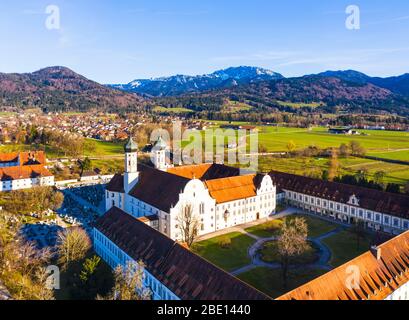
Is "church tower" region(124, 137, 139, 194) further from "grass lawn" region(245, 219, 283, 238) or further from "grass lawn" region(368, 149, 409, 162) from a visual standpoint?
"grass lawn" region(368, 149, 409, 162)

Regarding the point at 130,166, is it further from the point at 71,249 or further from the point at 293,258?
the point at 293,258

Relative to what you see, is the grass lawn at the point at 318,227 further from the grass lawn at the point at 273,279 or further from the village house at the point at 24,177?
the village house at the point at 24,177

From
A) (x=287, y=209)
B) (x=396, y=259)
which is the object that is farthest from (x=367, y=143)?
(x=396, y=259)

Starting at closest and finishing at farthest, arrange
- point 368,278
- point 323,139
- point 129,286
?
1. point 129,286
2. point 368,278
3. point 323,139

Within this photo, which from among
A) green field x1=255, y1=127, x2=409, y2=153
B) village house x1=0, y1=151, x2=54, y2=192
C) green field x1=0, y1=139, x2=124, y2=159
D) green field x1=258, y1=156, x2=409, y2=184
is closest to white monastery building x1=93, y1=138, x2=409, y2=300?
green field x1=258, y1=156, x2=409, y2=184

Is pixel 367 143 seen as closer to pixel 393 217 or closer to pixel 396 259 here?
pixel 393 217

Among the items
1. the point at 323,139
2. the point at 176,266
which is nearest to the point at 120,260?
the point at 176,266
